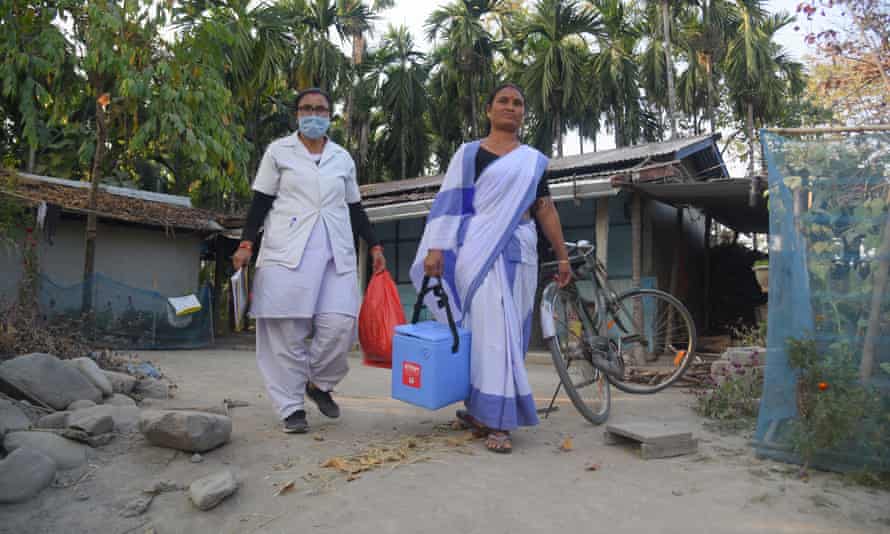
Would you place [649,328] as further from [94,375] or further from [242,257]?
[94,375]

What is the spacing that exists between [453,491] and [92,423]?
164 cm

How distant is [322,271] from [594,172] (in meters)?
6.86

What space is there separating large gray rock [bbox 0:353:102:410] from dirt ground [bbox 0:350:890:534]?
0.74 m

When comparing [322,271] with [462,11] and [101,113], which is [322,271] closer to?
[101,113]

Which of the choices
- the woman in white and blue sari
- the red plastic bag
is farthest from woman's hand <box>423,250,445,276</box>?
the red plastic bag

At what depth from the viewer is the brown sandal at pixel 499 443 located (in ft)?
8.93

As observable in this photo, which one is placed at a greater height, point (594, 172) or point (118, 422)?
point (594, 172)

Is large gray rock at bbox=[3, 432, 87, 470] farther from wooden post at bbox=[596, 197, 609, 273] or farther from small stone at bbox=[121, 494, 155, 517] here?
wooden post at bbox=[596, 197, 609, 273]

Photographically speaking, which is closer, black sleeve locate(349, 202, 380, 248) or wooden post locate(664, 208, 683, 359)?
black sleeve locate(349, 202, 380, 248)

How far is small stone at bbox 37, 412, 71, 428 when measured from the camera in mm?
2796

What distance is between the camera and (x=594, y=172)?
9227mm

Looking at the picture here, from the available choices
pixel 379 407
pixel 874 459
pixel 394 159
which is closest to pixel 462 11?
pixel 394 159

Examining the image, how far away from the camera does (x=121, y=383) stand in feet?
12.5

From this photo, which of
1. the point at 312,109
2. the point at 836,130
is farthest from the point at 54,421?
the point at 836,130
